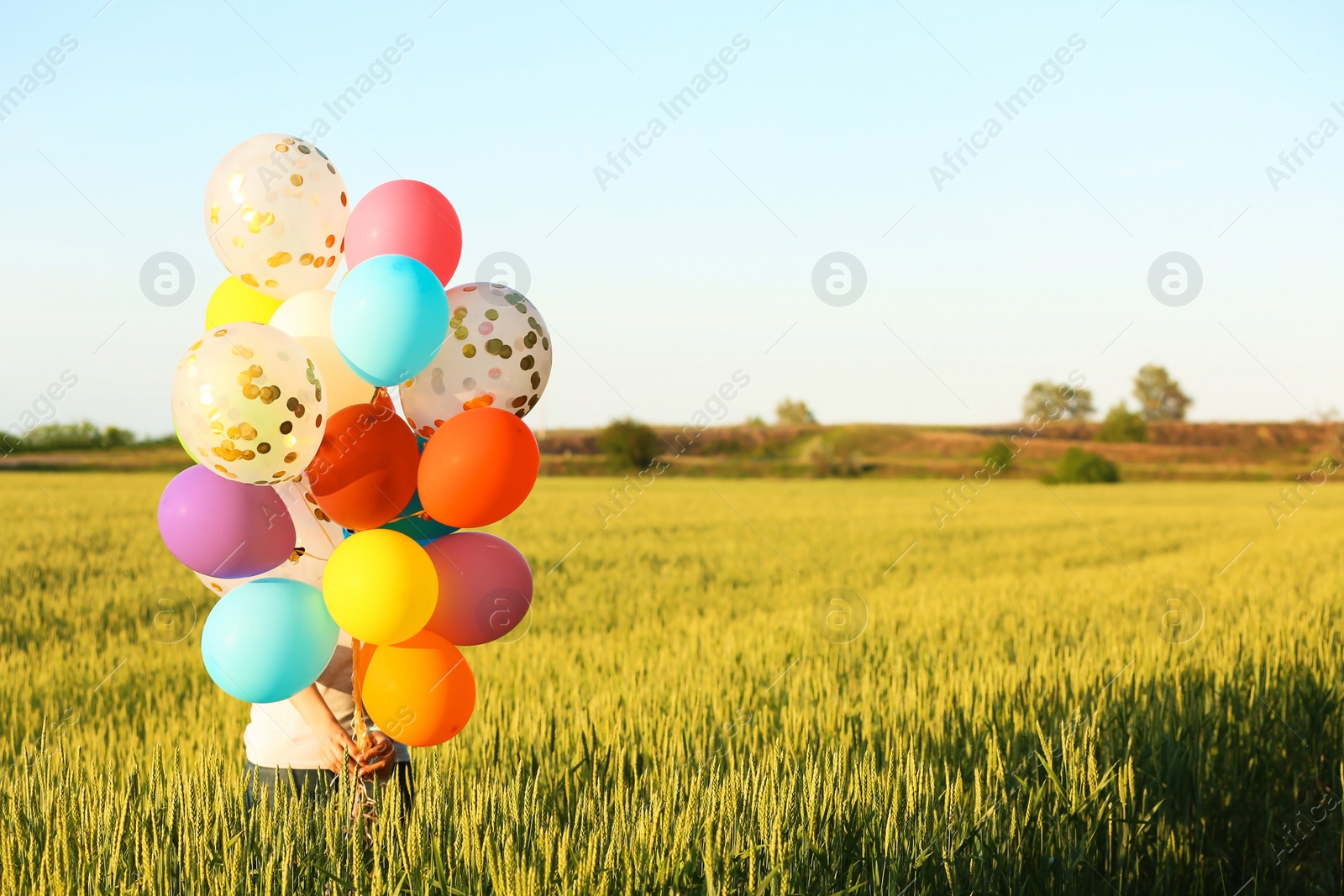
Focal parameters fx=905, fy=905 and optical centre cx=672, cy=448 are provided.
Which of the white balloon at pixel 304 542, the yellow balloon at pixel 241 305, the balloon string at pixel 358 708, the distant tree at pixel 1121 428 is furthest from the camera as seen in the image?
the distant tree at pixel 1121 428

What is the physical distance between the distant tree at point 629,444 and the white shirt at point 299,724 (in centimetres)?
4681

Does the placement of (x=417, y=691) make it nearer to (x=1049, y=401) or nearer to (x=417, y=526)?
(x=417, y=526)

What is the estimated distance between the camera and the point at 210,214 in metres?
2.61

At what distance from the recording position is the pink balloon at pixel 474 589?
2447mm

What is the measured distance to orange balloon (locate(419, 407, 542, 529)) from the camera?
2.31 meters

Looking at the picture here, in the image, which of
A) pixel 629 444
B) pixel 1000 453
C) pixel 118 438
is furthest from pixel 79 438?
pixel 1000 453

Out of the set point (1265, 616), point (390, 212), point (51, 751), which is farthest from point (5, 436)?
point (1265, 616)

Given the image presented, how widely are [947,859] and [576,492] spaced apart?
28.3 metres

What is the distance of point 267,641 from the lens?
227 centimetres

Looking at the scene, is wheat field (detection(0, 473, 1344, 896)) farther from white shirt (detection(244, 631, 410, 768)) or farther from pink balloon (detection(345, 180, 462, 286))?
pink balloon (detection(345, 180, 462, 286))

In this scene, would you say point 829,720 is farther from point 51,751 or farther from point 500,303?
point 51,751

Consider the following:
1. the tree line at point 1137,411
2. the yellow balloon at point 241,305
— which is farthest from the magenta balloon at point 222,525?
the tree line at point 1137,411

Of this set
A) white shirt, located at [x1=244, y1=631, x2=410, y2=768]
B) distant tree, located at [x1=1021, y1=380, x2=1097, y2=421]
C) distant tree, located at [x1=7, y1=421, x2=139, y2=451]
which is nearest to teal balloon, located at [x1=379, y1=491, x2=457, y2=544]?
white shirt, located at [x1=244, y1=631, x2=410, y2=768]

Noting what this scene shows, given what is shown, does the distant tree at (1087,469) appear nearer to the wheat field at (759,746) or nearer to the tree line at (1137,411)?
the tree line at (1137,411)
